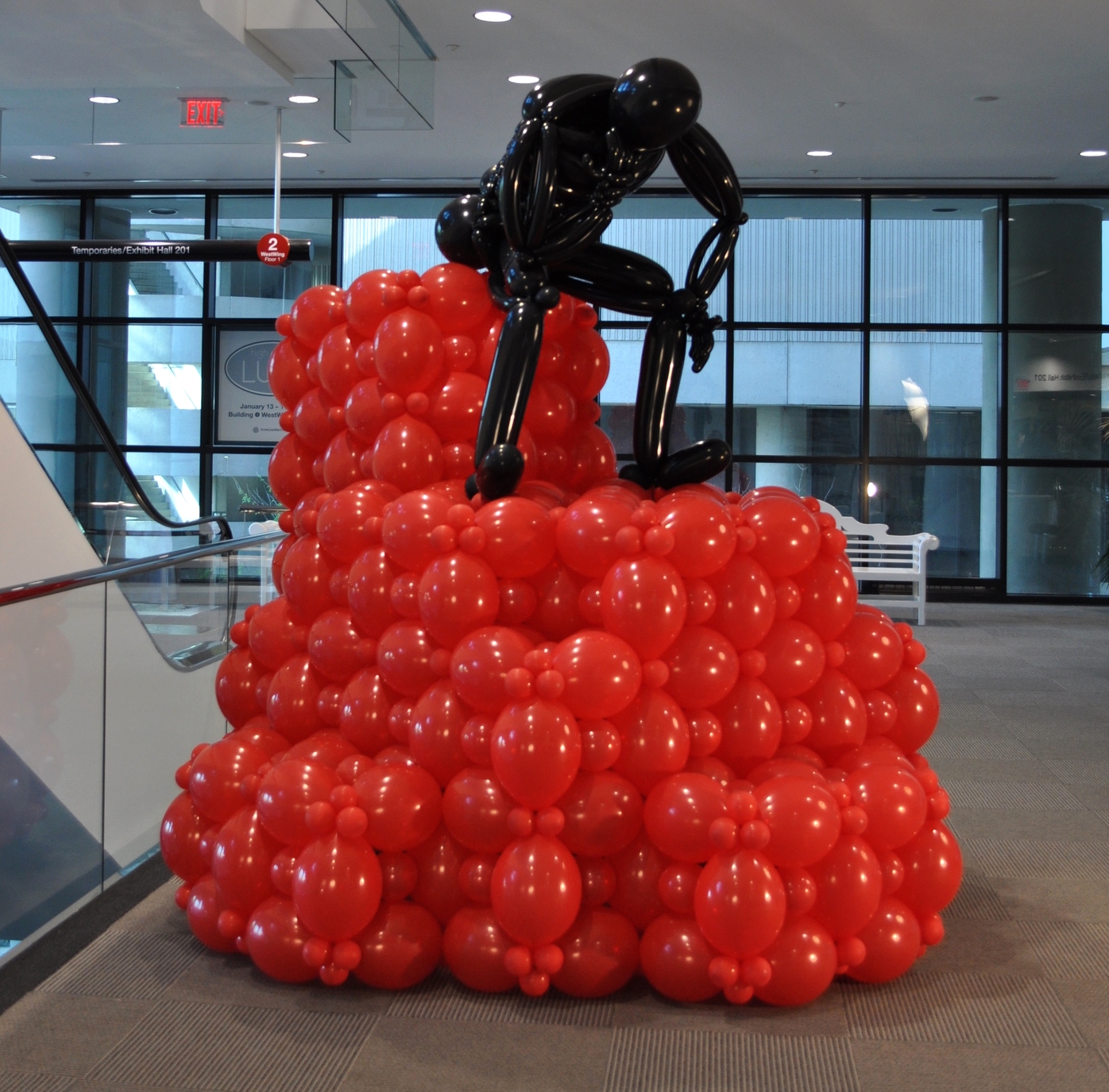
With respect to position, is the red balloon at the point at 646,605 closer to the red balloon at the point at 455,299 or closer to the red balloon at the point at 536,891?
the red balloon at the point at 536,891

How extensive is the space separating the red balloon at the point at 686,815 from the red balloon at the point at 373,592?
0.70m

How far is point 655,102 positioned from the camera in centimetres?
245

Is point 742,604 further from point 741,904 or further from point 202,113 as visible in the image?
point 202,113

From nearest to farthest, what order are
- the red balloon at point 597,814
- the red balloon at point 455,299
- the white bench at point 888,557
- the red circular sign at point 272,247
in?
the red balloon at point 597,814 < the red balloon at point 455,299 < the white bench at point 888,557 < the red circular sign at point 272,247

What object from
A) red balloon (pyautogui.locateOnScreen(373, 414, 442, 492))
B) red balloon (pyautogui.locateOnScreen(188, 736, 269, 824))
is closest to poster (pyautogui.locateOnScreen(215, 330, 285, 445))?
red balloon (pyautogui.locateOnScreen(373, 414, 442, 492))

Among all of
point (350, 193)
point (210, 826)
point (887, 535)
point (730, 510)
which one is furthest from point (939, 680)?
point (350, 193)

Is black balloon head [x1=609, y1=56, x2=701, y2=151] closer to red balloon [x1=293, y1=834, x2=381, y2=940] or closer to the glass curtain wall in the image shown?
red balloon [x1=293, y1=834, x2=381, y2=940]

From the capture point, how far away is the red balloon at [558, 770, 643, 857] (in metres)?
2.21

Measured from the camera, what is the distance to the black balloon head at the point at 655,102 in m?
2.45

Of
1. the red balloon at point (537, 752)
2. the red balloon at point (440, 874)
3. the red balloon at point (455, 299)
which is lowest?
the red balloon at point (440, 874)

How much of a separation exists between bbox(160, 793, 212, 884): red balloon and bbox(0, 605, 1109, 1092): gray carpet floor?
169 millimetres

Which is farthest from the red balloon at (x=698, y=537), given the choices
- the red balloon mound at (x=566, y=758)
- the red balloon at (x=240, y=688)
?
the red balloon at (x=240, y=688)

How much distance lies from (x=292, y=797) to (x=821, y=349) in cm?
836

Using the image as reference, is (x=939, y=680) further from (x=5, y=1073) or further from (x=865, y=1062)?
(x=5, y=1073)
